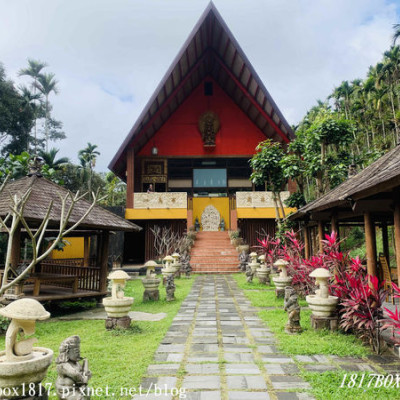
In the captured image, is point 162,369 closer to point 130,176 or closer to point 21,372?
point 21,372

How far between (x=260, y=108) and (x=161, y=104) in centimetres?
514

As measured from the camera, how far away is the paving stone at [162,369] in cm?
354

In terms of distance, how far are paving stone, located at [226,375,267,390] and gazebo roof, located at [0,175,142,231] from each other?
4.25m

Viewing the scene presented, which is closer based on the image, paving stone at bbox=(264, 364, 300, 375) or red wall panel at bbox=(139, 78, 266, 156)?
paving stone at bbox=(264, 364, 300, 375)

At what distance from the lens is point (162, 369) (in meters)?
3.64

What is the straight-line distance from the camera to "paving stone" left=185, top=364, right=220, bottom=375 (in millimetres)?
3537

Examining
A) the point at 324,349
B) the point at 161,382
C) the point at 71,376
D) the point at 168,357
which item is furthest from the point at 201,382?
the point at 324,349

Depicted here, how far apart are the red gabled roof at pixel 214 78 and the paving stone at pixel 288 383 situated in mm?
14492

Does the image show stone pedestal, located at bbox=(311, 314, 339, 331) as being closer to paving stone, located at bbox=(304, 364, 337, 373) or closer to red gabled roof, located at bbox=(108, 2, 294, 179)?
paving stone, located at bbox=(304, 364, 337, 373)

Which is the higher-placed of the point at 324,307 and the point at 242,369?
the point at 324,307

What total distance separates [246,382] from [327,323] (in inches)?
91.0

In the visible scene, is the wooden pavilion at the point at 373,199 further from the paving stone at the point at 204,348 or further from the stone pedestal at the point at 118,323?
the stone pedestal at the point at 118,323

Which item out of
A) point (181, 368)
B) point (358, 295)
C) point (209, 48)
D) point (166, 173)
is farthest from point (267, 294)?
point (209, 48)

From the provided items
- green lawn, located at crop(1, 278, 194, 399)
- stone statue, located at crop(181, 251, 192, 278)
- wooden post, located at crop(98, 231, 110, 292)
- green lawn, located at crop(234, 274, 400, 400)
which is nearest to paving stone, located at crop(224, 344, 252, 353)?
green lawn, located at crop(234, 274, 400, 400)
